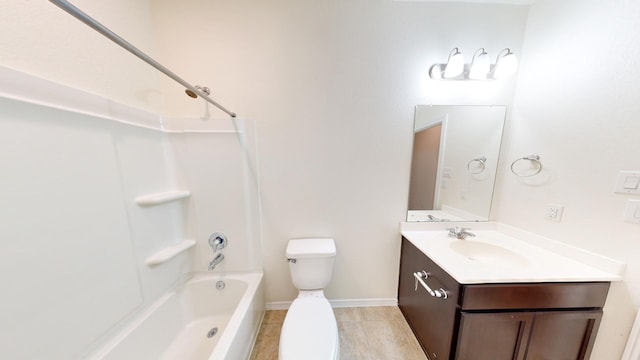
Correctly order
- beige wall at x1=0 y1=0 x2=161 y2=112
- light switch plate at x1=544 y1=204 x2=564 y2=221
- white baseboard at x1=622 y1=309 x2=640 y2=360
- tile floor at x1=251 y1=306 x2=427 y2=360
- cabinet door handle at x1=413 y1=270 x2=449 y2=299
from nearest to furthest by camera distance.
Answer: beige wall at x1=0 y1=0 x2=161 y2=112 < white baseboard at x1=622 y1=309 x2=640 y2=360 < cabinet door handle at x1=413 y1=270 x2=449 y2=299 < light switch plate at x1=544 y1=204 x2=564 y2=221 < tile floor at x1=251 y1=306 x2=427 y2=360

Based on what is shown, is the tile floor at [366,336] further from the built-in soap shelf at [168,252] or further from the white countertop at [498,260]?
the built-in soap shelf at [168,252]

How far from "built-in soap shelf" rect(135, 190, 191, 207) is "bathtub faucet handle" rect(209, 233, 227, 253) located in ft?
1.28

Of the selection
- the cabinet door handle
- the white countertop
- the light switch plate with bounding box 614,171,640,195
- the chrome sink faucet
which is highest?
the light switch plate with bounding box 614,171,640,195

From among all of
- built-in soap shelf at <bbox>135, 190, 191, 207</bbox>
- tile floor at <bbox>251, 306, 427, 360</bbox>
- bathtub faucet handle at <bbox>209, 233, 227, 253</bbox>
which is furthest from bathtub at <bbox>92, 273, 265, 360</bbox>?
built-in soap shelf at <bbox>135, 190, 191, 207</bbox>

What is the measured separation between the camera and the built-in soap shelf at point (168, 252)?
1284mm

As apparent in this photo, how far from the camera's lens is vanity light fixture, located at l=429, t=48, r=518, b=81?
142 centimetres

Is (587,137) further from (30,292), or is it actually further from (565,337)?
(30,292)

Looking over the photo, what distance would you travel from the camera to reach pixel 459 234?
1.54 m

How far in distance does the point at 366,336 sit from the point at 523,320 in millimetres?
978

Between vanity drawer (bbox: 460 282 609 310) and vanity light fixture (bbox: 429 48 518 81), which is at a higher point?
vanity light fixture (bbox: 429 48 518 81)

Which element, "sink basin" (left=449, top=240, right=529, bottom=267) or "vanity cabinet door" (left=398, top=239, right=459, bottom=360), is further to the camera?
"sink basin" (left=449, top=240, right=529, bottom=267)

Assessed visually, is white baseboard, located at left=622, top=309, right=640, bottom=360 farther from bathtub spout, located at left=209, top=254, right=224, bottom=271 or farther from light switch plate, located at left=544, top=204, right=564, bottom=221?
bathtub spout, located at left=209, top=254, right=224, bottom=271

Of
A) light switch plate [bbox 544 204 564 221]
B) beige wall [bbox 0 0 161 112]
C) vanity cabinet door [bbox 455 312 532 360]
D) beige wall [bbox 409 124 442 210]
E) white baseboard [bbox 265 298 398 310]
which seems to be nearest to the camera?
beige wall [bbox 0 0 161 112]

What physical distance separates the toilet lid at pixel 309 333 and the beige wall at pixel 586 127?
4.82 feet
